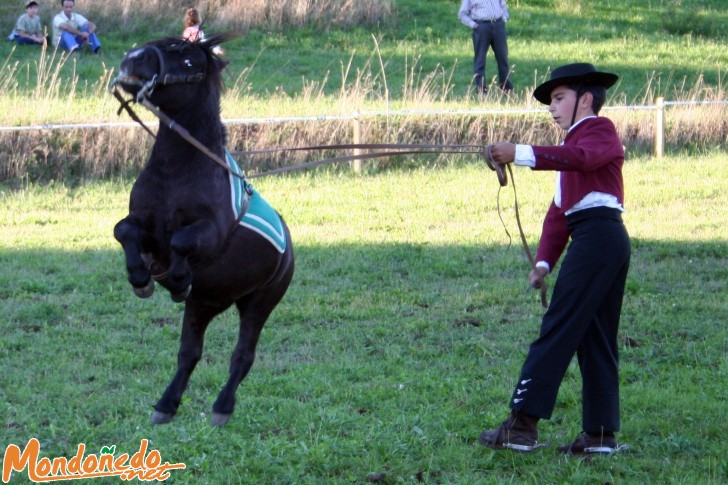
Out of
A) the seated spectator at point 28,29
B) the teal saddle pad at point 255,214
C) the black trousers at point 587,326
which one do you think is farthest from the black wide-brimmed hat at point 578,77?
the seated spectator at point 28,29

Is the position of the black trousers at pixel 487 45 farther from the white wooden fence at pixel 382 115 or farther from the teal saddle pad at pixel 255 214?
the teal saddle pad at pixel 255 214

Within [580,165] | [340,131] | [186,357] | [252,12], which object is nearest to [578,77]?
[580,165]

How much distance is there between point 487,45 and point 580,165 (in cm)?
1338

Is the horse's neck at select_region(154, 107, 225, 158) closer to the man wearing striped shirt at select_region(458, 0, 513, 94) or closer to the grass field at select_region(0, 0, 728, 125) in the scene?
the grass field at select_region(0, 0, 728, 125)

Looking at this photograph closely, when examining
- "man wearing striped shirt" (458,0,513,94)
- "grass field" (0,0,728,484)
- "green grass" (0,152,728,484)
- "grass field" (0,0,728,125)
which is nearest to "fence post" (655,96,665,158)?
"grass field" (0,0,728,484)

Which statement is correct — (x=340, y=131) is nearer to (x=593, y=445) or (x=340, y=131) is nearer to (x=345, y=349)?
(x=345, y=349)

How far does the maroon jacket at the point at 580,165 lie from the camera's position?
5312mm

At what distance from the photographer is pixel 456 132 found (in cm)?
1544

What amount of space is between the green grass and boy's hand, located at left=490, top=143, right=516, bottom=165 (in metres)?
1.71

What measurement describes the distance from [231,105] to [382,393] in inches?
370

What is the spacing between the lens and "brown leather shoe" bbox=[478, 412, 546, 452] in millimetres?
5805

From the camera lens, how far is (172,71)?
200 inches

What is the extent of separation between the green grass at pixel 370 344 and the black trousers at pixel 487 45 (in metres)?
4.77

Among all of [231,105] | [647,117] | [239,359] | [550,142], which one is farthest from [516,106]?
[239,359]
